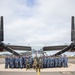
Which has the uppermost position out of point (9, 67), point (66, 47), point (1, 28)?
point (1, 28)

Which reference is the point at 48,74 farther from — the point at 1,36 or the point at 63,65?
the point at 1,36

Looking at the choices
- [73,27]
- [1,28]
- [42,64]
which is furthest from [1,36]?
[73,27]

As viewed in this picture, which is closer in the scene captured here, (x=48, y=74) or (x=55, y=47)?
(x=48, y=74)

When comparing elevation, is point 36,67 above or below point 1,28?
below

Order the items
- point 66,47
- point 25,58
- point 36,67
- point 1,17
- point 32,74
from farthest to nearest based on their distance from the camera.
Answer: point 66,47 < point 1,17 < point 25,58 < point 36,67 < point 32,74

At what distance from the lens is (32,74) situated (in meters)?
15.3

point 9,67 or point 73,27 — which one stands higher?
point 73,27

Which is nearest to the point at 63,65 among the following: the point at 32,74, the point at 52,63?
the point at 52,63

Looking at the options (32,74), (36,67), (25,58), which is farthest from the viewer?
(25,58)

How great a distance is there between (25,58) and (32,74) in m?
5.55

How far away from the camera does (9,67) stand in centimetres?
2116

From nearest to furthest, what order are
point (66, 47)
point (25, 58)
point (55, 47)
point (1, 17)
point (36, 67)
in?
1. point (36, 67)
2. point (25, 58)
3. point (1, 17)
4. point (66, 47)
5. point (55, 47)

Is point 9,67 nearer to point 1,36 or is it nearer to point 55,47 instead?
point 1,36

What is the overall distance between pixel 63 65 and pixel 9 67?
599cm
